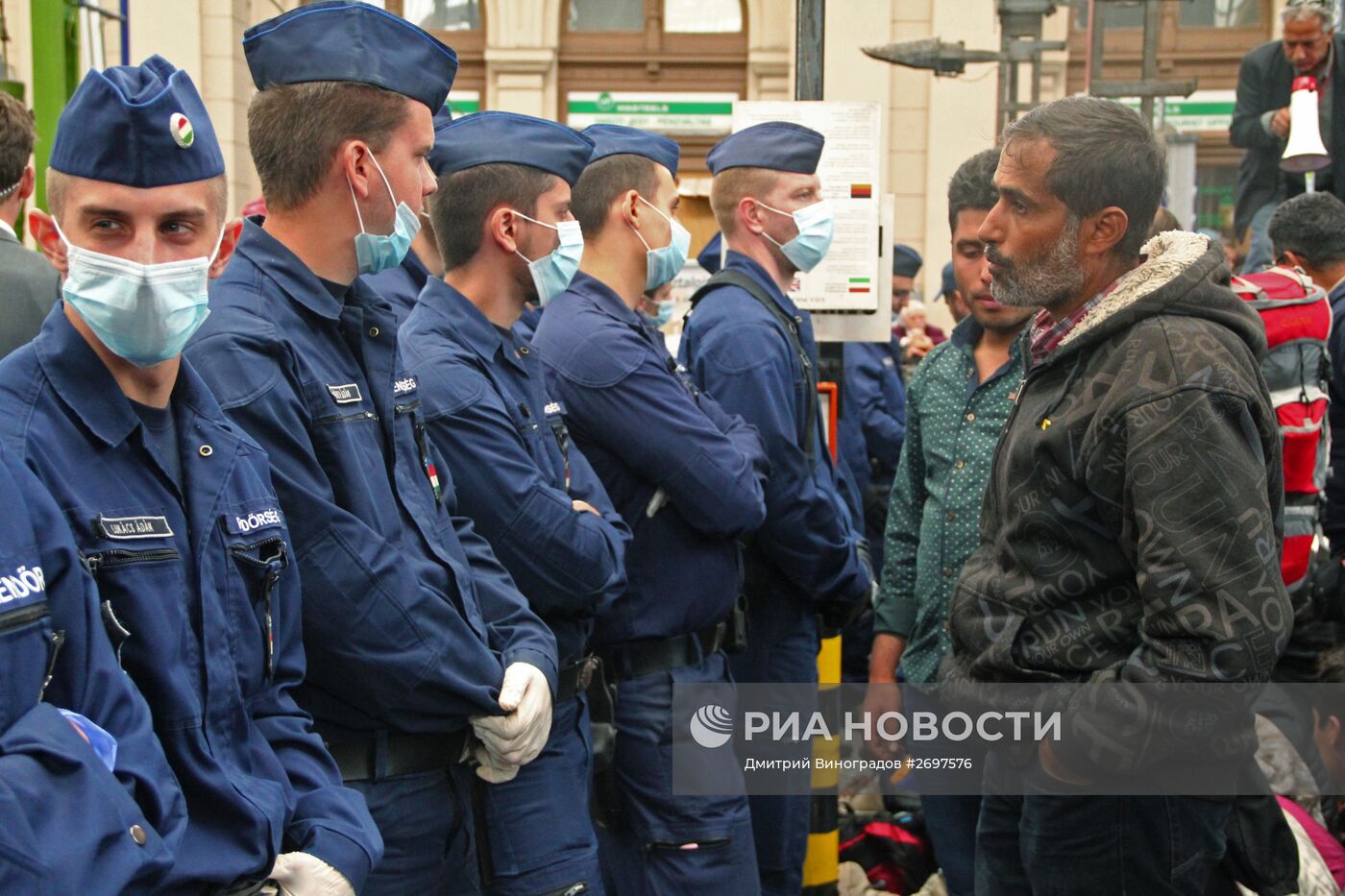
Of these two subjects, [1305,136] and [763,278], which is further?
[1305,136]

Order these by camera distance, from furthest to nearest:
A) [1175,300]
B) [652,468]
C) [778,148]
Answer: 1. [778,148]
2. [652,468]
3. [1175,300]

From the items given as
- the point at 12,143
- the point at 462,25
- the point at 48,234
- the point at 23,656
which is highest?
the point at 462,25

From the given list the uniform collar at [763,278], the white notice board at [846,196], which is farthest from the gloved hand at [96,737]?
the white notice board at [846,196]

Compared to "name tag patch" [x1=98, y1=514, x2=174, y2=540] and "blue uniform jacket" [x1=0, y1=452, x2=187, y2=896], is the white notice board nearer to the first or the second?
"name tag patch" [x1=98, y1=514, x2=174, y2=540]

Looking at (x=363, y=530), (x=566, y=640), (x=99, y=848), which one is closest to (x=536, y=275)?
(x=566, y=640)

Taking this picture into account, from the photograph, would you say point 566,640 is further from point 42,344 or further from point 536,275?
point 42,344

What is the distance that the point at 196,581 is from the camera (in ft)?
7.08

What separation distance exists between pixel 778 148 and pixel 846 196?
17.4 inches

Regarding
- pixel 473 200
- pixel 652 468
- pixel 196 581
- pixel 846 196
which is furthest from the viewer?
pixel 846 196

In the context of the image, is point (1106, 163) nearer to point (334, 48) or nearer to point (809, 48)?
point (334, 48)

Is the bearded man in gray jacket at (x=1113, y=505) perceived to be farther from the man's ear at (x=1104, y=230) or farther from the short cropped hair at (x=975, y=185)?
the short cropped hair at (x=975, y=185)

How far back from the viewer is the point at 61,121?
7.38 feet

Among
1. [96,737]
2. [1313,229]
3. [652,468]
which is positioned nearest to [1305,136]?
[1313,229]

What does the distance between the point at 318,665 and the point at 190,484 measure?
683 mm
